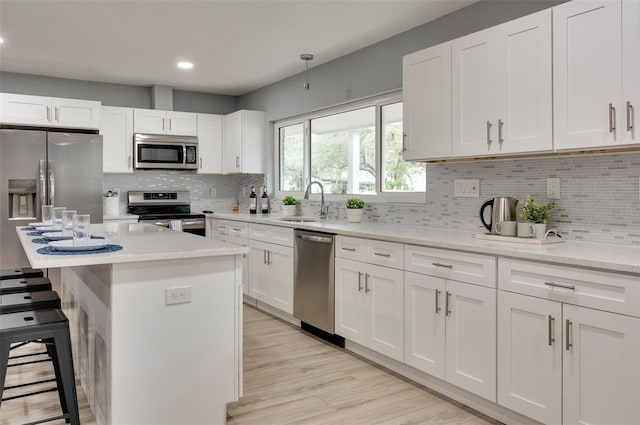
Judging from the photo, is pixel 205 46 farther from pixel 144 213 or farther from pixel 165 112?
pixel 144 213

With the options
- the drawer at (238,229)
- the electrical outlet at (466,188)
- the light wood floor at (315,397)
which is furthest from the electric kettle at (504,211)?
the drawer at (238,229)

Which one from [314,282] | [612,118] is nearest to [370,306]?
[314,282]

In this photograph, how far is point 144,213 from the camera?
5.57 metres

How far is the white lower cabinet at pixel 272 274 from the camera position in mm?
A: 4020

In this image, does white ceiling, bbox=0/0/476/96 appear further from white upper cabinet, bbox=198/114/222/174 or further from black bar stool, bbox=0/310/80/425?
black bar stool, bbox=0/310/80/425

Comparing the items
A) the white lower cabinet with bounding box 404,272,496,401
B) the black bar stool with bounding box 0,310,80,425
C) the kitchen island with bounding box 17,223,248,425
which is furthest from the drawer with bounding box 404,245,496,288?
the black bar stool with bounding box 0,310,80,425

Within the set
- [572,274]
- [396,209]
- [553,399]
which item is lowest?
[553,399]

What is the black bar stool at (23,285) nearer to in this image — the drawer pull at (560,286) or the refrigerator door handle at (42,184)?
the refrigerator door handle at (42,184)

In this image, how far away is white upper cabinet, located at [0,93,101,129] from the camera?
460 centimetres

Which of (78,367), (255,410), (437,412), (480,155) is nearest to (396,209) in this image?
(480,155)

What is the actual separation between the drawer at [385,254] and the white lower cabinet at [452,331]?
12 centimetres

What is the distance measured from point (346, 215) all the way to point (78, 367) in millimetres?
2435

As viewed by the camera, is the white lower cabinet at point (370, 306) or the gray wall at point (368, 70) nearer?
the white lower cabinet at point (370, 306)

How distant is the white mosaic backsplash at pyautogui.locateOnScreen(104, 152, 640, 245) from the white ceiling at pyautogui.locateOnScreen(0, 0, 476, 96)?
1.17 meters
